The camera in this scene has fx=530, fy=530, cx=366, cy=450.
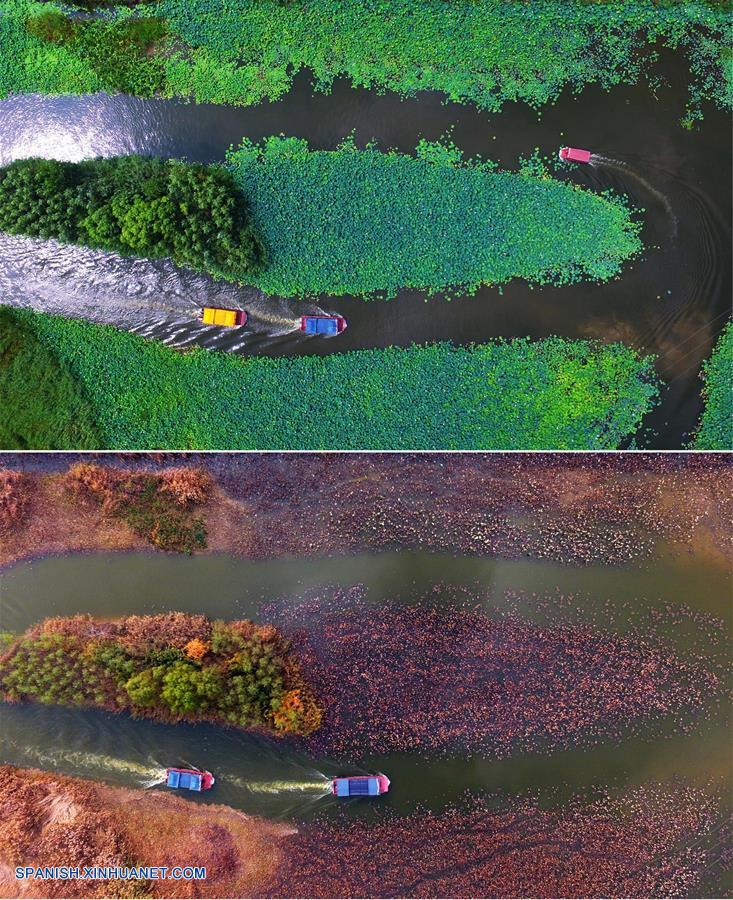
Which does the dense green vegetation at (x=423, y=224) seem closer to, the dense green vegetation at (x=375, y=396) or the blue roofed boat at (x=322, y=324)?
the blue roofed boat at (x=322, y=324)

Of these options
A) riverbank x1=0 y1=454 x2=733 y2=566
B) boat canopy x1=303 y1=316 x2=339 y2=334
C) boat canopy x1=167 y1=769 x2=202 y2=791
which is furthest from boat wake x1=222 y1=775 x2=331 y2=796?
boat canopy x1=303 y1=316 x2=339 y2=334

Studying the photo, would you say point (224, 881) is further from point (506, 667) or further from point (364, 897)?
point (506, 667)

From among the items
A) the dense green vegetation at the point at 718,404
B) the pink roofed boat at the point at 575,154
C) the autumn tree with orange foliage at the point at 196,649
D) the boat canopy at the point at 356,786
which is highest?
the pink roofed boat at the point at 575,154

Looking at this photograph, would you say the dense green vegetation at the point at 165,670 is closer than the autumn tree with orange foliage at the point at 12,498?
Yes

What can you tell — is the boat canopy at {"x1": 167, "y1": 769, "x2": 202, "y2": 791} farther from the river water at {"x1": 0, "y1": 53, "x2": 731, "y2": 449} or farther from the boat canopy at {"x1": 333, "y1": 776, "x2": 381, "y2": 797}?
the river water at {"x1": 0, "y1": 53, "x2": 731, "y2": 449}

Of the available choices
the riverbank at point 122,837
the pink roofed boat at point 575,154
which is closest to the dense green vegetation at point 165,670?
the riverbank at point 122,837

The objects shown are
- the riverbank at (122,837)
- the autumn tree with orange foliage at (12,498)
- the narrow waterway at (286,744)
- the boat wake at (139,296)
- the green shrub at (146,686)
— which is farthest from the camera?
the boat wake at (139,296)
